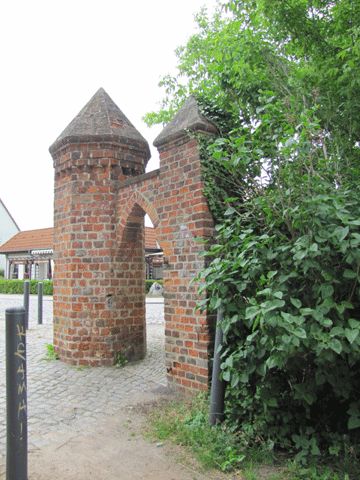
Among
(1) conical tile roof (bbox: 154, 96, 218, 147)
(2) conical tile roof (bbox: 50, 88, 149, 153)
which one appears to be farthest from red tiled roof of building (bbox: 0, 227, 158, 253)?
(1) conical tile roof (bbox: 154, 96, 218, 147)

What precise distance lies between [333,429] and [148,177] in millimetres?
3453

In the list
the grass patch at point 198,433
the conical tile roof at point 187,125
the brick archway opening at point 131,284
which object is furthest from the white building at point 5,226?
the grass patch at point 198,433

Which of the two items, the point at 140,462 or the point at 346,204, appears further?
the point at 140,462

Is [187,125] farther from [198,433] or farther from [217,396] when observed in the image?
[198,433]

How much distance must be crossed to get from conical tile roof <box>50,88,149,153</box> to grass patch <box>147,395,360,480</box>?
381 cm

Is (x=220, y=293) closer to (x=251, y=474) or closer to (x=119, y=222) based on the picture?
(x=251, y=474)

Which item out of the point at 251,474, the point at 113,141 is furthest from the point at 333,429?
the point at 113,141

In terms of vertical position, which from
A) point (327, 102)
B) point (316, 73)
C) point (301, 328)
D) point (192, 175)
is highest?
point (316, 73)

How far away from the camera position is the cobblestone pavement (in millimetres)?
3732

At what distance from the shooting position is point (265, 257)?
292 centimetres

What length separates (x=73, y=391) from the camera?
4.69 metres

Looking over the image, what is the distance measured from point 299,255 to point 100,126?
4.31 metres

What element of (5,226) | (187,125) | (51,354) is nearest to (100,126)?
(187,125)

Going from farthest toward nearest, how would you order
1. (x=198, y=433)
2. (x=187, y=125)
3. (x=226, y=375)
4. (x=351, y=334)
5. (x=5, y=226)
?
(x=5, y=226)
(x=187, y=125)
(x=198, y=433)
(x=226, y=375)
(x=351, y=334)
